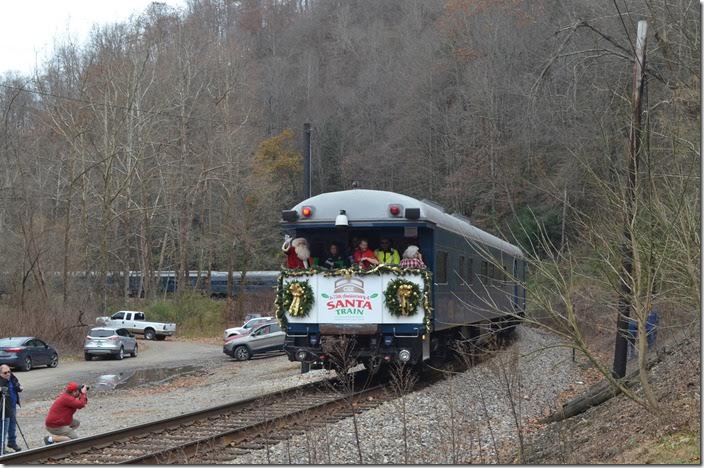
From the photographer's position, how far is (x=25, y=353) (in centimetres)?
3159

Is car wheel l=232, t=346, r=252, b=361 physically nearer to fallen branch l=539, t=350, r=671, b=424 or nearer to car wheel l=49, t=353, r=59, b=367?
car wheel l=49, t=353, r=59, b=367

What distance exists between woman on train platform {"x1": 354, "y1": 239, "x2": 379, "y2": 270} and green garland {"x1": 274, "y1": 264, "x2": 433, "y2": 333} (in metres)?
0.11

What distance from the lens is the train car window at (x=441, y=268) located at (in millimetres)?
16156

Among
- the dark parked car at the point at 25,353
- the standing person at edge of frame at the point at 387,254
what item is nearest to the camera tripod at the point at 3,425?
the standing person at edge of frame at the point at 387,254

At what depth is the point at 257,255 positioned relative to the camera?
61.5 m

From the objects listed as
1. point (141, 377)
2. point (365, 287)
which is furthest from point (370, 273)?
point (141, 377)

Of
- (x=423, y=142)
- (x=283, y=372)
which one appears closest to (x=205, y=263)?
(x=423, y=142)

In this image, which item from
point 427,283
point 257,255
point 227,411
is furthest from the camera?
point 257,255

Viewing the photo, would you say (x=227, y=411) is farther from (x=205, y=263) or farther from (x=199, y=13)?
(x=199, y=13)

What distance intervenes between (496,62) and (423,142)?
836 centimetres

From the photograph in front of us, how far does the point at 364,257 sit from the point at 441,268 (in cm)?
189

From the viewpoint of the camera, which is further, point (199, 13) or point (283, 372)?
point (199, 13)

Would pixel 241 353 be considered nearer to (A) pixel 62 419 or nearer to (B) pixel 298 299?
(B) pixel 298 299

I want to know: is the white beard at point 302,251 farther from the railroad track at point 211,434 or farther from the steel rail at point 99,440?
the steel rail at point 99,440
